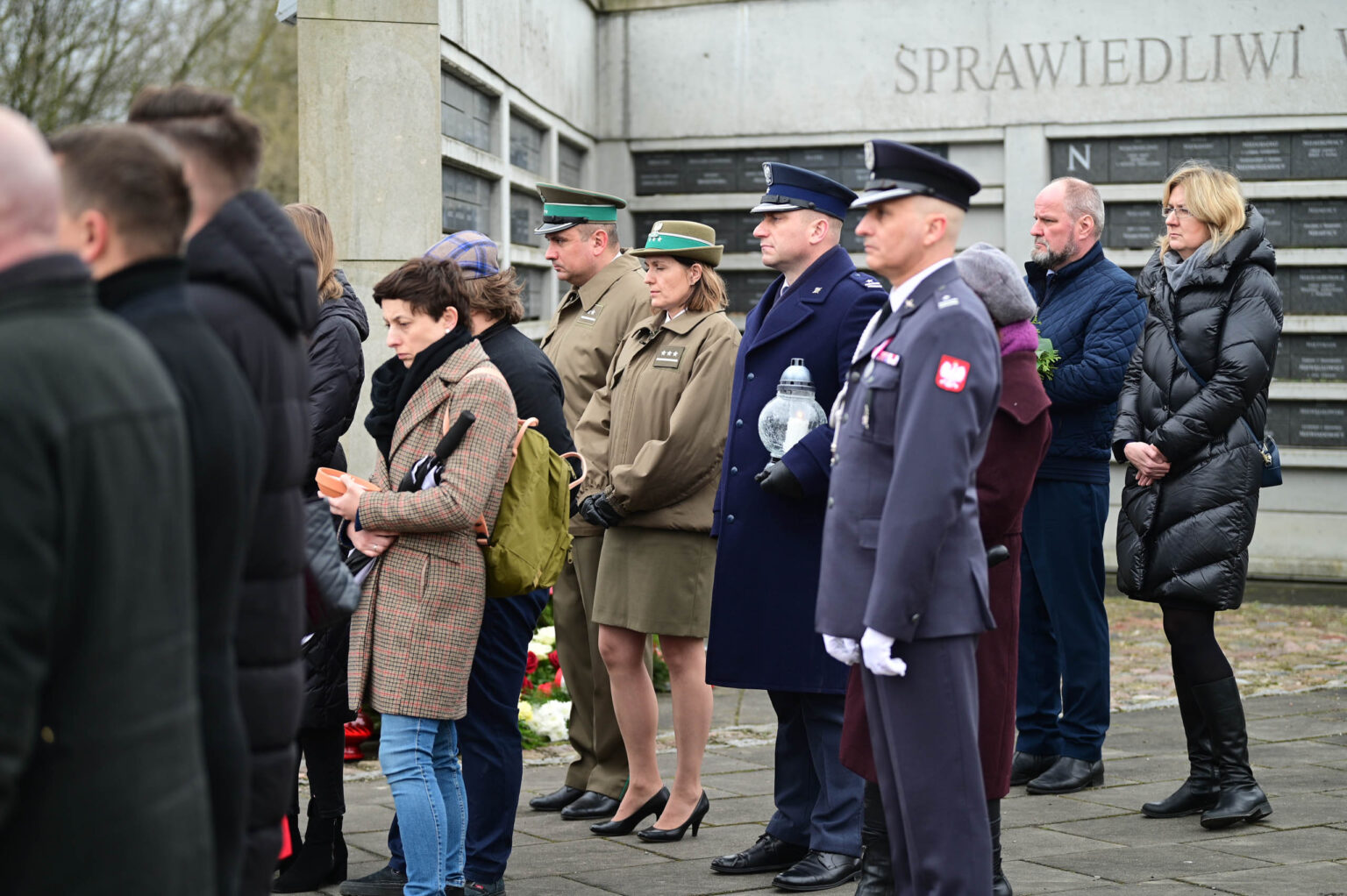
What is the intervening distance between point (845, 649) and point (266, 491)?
160 centimetres

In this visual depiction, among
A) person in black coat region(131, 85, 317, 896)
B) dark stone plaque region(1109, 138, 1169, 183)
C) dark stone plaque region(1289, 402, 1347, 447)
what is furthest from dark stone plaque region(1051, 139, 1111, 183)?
person in black coat region(131, 85, 317, 896)

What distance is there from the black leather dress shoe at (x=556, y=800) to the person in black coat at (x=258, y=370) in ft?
10.5

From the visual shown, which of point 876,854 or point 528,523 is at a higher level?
point 528,523

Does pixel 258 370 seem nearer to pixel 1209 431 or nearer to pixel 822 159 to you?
pixel 1209 431

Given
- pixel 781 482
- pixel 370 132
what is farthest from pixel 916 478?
pixel 370 132

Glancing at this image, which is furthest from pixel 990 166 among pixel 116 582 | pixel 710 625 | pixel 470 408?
pixel 116 582

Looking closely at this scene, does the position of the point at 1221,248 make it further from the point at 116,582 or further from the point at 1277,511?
the point at 1277,511

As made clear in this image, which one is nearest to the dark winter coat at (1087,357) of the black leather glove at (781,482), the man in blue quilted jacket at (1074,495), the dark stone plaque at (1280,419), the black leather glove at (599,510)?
the man in blue quilted jacket at (1074,495)

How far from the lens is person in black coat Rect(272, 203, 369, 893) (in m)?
4.89

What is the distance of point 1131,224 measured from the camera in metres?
11.7

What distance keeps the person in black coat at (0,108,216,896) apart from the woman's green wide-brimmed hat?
143 inches

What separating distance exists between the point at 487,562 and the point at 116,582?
8.12 feet

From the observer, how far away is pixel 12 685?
1888 millimetres

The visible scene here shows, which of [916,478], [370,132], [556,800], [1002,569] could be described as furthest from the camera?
[370,132]
